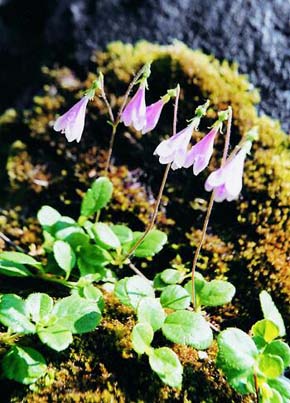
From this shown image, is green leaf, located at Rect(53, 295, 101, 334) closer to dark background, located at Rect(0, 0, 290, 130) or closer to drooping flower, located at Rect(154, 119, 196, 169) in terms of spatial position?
drooping flower, located at Rect(154, 119, 196, 169)

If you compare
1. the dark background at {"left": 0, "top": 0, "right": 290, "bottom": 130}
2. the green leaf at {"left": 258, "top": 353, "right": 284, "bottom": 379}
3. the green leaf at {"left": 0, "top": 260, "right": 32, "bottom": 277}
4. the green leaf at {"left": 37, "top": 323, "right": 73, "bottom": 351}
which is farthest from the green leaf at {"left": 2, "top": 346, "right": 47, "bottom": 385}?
the dark background at {"left": 0, "top": 0, "right": 290, "bottom": 130}

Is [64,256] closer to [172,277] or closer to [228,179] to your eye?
[172,277]

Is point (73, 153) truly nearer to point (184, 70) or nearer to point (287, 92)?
point (184, 70)

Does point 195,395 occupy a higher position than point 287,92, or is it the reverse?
point 287,92

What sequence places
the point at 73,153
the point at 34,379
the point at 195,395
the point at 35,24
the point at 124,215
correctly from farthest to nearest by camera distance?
the point at 35,24
the point at 73,153
the point at 124,215
the point at 195,395
the point at 34,379

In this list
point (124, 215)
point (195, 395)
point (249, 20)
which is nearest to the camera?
point (195, 395)

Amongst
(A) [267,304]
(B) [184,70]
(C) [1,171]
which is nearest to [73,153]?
(C) [1,171]

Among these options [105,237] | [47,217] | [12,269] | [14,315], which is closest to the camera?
[14,315]

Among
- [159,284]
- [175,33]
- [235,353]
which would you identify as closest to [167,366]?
[235,353]
